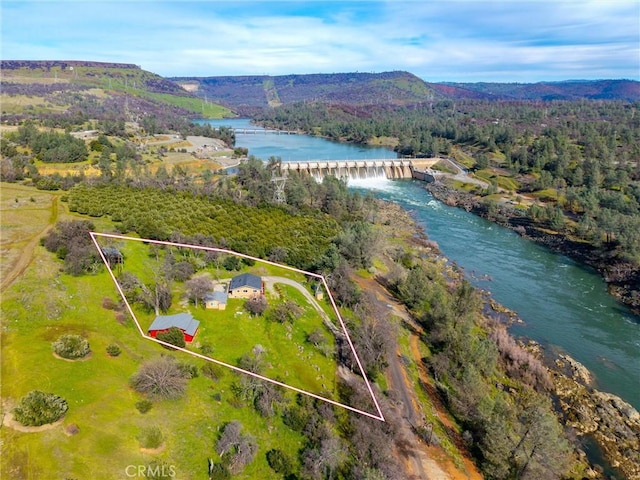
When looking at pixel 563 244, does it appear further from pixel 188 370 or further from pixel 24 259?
pixel 24 259

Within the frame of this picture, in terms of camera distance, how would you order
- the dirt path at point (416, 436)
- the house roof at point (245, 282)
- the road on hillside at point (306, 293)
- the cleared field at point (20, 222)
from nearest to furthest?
the dirt path at point (416, 436) → the cleared field at point (20, 222) → the road on hillside at point (306, 293) → the house roof at point (245, 282)

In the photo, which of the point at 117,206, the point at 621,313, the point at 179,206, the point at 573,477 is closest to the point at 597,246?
the point at 621,313

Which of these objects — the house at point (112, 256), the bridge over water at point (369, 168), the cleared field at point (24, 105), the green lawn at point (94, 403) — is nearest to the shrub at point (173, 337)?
the green lawn at point (94, 403)

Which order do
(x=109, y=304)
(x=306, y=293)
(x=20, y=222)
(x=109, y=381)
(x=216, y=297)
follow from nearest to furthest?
(x=109, y=381)
(x=109, y=304)
(x=216, y=297)
(x=306, y=293)
(x=20, y=222)

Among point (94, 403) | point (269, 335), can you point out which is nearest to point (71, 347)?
point (94, 403)

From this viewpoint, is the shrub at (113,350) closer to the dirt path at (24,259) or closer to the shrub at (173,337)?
the shrub at (173,337)

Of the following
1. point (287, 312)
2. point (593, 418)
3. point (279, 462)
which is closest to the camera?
point (279, 462)

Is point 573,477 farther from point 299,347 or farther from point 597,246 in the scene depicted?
point 597,246

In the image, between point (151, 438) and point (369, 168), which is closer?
point (151, 438)
